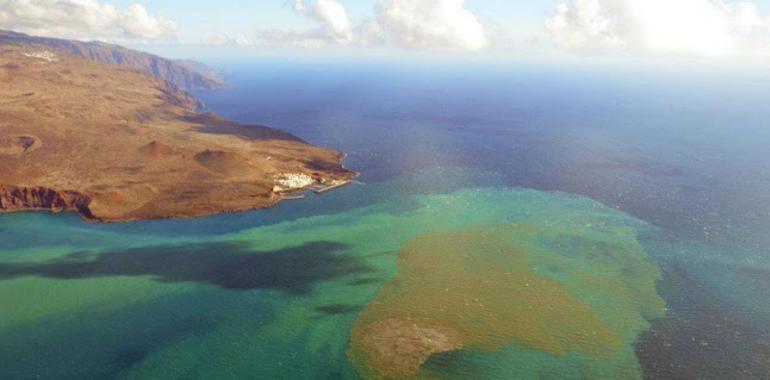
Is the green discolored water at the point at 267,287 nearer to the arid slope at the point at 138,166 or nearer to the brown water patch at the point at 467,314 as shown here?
the brown water patch at the point at 467,314

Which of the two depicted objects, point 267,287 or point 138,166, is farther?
point 138,166

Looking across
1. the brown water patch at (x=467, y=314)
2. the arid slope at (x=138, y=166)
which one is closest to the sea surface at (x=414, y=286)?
the brown water patch at (x=467, y=314)

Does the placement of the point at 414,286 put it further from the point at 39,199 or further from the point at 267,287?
the point at 39,199

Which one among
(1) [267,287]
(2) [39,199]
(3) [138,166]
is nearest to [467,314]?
(1) [267,287]

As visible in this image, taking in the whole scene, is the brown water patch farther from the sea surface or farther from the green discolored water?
the green discolored water

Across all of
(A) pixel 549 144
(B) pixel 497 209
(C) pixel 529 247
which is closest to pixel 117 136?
(B) pixel 497 209

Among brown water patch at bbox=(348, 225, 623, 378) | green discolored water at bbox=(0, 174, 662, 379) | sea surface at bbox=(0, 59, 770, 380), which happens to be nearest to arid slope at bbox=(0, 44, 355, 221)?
green discolored water at bbox=(0, 174, 662, 379)

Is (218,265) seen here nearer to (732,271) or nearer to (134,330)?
(134,330)

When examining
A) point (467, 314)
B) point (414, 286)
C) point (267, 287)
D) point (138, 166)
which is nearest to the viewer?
point (467, 314)
